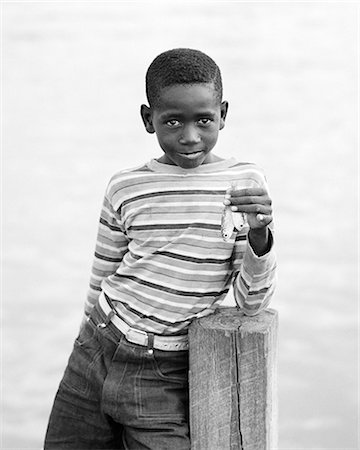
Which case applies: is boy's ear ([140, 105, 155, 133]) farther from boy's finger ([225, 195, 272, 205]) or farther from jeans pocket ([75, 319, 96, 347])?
jeans pocket ([75, 319, 96, 347])

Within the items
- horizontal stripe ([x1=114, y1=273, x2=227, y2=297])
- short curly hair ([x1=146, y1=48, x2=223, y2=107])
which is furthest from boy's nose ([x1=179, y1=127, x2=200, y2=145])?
horizontal stripe ([x1=114, y1=273, x2=227, y2=297])

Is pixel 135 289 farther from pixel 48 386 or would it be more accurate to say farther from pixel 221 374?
pixel 48 386

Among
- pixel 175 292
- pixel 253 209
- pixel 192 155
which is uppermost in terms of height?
pixel 192 155

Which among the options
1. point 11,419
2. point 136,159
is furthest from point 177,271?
point 136,159

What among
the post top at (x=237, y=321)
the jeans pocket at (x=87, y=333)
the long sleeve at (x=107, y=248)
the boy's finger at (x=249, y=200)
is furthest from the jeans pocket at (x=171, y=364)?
A: the boy's finger at (x=249, y=200)

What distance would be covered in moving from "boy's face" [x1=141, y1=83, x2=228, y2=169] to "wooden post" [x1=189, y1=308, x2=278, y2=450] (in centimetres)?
41

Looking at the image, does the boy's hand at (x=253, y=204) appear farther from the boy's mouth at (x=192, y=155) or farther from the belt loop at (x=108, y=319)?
the belt loop at (x=108, y=319)

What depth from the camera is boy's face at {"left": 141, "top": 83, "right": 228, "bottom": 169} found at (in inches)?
104

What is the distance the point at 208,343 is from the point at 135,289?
0.23 m

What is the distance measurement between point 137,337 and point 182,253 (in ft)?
0.78

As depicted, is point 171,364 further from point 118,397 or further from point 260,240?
point 260,240

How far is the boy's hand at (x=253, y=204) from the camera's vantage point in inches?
98.4

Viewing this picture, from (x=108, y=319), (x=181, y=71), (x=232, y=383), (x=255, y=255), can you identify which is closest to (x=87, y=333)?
(x=108, y=319)

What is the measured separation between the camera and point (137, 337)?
269 centimetres
